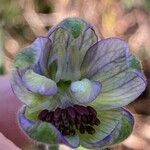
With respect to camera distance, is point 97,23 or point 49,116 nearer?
point 49,116

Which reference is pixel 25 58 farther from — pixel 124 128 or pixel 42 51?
pixel 124 128

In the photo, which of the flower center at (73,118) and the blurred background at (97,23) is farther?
the blurred background at (97,23)

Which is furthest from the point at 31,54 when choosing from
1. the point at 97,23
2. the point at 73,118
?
the point at 97,23

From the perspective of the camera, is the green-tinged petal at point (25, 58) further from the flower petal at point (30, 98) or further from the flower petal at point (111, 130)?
the flower petal at point (111, 130)

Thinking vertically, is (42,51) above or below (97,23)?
above

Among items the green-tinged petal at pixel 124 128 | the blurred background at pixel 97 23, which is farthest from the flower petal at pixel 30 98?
the blurred background at pixel 97 23

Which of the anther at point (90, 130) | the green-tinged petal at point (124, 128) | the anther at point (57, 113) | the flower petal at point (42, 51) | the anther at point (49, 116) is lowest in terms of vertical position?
the anther at point (90, 130)

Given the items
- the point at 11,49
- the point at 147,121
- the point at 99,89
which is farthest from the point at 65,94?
the point at 11,49

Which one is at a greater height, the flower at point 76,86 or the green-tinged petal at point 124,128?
the flower at point 76,86
